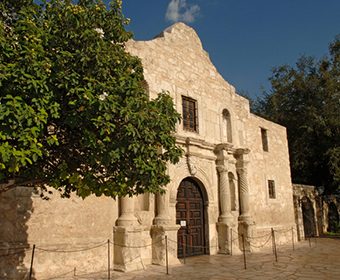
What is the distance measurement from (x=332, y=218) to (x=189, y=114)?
14083 millimetres

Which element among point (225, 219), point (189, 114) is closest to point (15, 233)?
point (189, 114)

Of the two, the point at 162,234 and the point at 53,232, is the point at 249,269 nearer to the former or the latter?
the point at 162,234

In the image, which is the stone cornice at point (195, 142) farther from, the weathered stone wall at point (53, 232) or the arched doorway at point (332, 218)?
the arched doorway at point (332, 218)

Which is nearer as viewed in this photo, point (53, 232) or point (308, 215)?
point (53, 232)

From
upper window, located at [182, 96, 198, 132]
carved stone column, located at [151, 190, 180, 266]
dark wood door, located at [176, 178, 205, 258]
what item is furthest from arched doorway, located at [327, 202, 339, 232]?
carved stone column, located at [151, 190, 180, 266]

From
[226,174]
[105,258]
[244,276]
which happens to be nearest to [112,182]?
[105,258]

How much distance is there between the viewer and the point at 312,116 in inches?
749

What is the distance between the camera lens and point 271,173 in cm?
1343

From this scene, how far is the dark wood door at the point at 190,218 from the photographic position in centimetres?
941

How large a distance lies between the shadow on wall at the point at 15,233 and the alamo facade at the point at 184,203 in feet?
0.06

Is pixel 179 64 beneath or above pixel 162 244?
above

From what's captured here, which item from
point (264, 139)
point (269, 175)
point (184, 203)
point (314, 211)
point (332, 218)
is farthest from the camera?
point (332, 218)

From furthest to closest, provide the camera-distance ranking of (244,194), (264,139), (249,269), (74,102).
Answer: (264,139) → (244,194) → (249,269) → (74,102)

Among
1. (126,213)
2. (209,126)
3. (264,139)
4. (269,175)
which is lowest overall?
(126,213)
